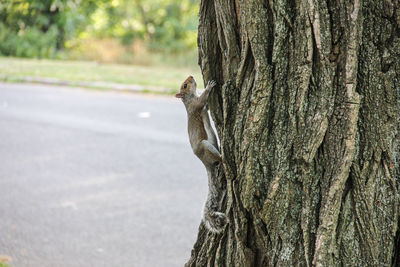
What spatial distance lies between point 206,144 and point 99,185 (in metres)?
3.19

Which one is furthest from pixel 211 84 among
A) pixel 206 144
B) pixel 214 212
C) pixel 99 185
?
pixel 99 185

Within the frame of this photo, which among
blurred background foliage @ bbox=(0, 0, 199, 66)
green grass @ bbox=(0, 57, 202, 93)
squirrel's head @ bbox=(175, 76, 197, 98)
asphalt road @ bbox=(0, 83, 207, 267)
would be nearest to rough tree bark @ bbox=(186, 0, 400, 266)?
squirrel's head @ bbox=(175, 76, 197, 98)

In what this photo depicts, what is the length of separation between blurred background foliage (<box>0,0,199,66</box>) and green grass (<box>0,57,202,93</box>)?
1071mm

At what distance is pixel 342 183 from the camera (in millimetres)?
2053

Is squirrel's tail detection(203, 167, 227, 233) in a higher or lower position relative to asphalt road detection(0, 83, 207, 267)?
higher

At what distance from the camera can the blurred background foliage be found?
688 inches

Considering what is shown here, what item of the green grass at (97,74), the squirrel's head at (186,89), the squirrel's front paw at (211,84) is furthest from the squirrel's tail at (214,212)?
the green grass at (97,74)

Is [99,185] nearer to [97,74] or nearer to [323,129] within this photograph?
[323,129]

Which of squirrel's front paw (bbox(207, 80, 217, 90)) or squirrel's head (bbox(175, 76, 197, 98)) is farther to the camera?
squirrel's head (bbox(175, 76, 197, 98))

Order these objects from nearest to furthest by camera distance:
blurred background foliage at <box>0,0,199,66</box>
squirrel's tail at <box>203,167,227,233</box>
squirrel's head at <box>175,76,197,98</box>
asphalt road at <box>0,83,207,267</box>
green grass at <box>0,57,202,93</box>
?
squirrel's tail at <box>203,167,227,233</box> < squirrel's head at <box>175,76,197,98</box> < asphalt road at <box>0,83,207,267</box> < green grass at <box>0,57,202,93</box> < blurred background foliage at <box>0,0,199,66</box>

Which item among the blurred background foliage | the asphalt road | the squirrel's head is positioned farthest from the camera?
the blurred background foliage

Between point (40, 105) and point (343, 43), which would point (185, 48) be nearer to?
point (40, 105)

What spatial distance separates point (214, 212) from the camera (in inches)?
98.8

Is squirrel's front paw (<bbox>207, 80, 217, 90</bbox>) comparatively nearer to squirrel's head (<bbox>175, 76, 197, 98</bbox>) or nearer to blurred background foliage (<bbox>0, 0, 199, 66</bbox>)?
squirrel's head (<bbox>175, 76, 197, 98</bbox>)
